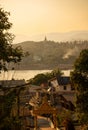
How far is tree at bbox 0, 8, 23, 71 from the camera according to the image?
44.0 ft

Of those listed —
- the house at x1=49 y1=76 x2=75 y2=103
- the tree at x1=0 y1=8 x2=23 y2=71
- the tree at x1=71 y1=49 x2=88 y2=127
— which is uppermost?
the tree at x1=0 y1=8 x2=23 y2=71

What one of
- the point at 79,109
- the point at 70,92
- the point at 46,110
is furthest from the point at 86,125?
the point at 70,92

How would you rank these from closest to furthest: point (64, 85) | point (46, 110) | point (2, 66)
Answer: point (2, 66), point (46, 110), point (64, 85)

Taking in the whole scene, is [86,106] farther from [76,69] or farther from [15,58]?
[15,58]

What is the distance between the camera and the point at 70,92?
66188 millimetres

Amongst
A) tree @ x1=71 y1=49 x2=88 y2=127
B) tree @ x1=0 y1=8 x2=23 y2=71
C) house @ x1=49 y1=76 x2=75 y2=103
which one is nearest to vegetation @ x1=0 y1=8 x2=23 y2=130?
tree @ x1=0 y1=8 x2=23 y2=71

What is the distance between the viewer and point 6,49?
44.4 ft

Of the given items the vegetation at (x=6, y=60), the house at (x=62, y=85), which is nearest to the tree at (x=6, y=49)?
the vegetation at (x=6, y=60)

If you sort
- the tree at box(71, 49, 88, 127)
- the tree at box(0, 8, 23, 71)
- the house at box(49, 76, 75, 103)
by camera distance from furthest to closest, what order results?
the house at box(49, 76, 75, 103)
the tree at box(71, 49, 88, 127)
the tree at box(0, 8, 23, 71)

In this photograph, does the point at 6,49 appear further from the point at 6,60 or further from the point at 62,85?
the point at 62,85

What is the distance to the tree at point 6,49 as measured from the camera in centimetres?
1341

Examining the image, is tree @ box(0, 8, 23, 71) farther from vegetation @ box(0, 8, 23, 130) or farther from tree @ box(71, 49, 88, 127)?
tree @ box(71, 49, 88, 127)

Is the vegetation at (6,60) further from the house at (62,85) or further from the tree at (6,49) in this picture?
the house at (62,85)

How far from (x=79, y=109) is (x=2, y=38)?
11203 millimetres
